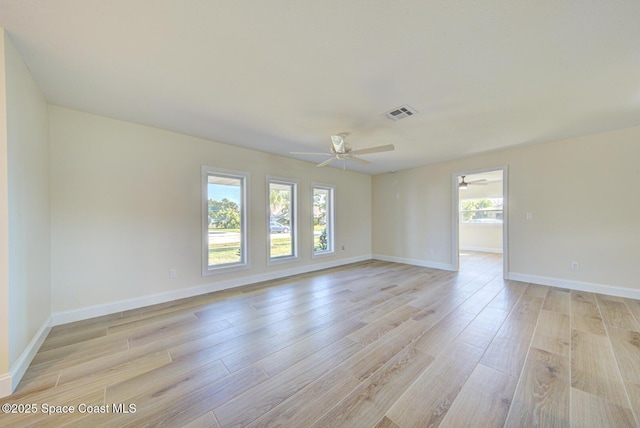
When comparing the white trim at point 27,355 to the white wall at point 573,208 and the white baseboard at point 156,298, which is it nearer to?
the white baseboard at point 156,298

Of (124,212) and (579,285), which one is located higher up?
(124,212)

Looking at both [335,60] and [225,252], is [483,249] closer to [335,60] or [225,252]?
[225,252]

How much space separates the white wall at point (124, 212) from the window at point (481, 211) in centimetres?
809

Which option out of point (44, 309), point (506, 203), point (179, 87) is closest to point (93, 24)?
point (179, 87)

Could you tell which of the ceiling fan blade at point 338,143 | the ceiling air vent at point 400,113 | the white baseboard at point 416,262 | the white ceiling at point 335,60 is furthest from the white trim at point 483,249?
the ceiling fan blade at point 338,143

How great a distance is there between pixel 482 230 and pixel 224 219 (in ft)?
28.1

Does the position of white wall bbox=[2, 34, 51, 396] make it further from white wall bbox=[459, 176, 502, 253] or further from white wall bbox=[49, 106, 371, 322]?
white wall bbox=[459, 176, 502, 253]

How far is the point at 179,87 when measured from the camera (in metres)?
2.30

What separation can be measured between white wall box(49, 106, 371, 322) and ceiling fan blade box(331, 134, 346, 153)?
1.79 meters

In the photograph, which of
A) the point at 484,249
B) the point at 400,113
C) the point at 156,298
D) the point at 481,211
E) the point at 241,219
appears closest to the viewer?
the point at 400,113

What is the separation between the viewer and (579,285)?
380cm

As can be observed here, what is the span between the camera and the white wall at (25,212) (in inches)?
66.7

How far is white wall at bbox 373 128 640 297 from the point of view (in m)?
3.47

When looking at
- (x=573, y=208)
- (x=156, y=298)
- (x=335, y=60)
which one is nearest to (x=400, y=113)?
(x=335, y=60)
